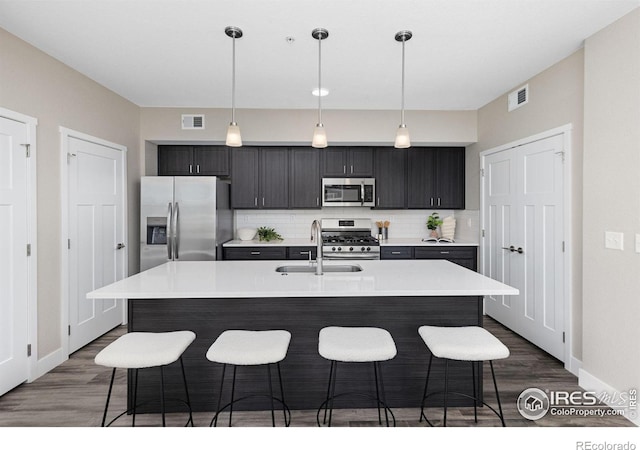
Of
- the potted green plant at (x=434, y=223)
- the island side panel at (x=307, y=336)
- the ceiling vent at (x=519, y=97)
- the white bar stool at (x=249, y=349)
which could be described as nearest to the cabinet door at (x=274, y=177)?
the potted green plant at (x=434, y=223)

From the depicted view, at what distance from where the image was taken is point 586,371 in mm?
2834

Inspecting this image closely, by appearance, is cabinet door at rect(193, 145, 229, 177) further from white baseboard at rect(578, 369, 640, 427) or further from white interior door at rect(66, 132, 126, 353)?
white baseboard at rect(578, 369, 640, 427)

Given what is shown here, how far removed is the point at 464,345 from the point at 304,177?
3555 mm

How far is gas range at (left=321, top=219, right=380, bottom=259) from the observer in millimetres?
4957

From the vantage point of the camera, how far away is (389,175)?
525 cm

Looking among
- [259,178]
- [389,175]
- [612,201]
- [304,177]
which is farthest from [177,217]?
[612,201]

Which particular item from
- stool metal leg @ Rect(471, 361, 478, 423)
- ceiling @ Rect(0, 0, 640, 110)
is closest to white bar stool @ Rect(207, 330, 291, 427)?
stool metal leg @ Rect(471, 361, 478, 423)

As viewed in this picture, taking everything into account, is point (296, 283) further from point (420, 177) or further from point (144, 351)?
point (420, 177)

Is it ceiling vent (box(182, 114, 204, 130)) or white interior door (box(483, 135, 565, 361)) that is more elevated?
ceiling vent (box(182, 114, 204, 130))

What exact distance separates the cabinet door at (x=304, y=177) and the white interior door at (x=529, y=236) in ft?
6.95

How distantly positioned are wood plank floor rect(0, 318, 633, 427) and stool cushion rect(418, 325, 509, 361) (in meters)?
0.60

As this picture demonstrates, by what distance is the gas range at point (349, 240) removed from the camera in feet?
16.3
